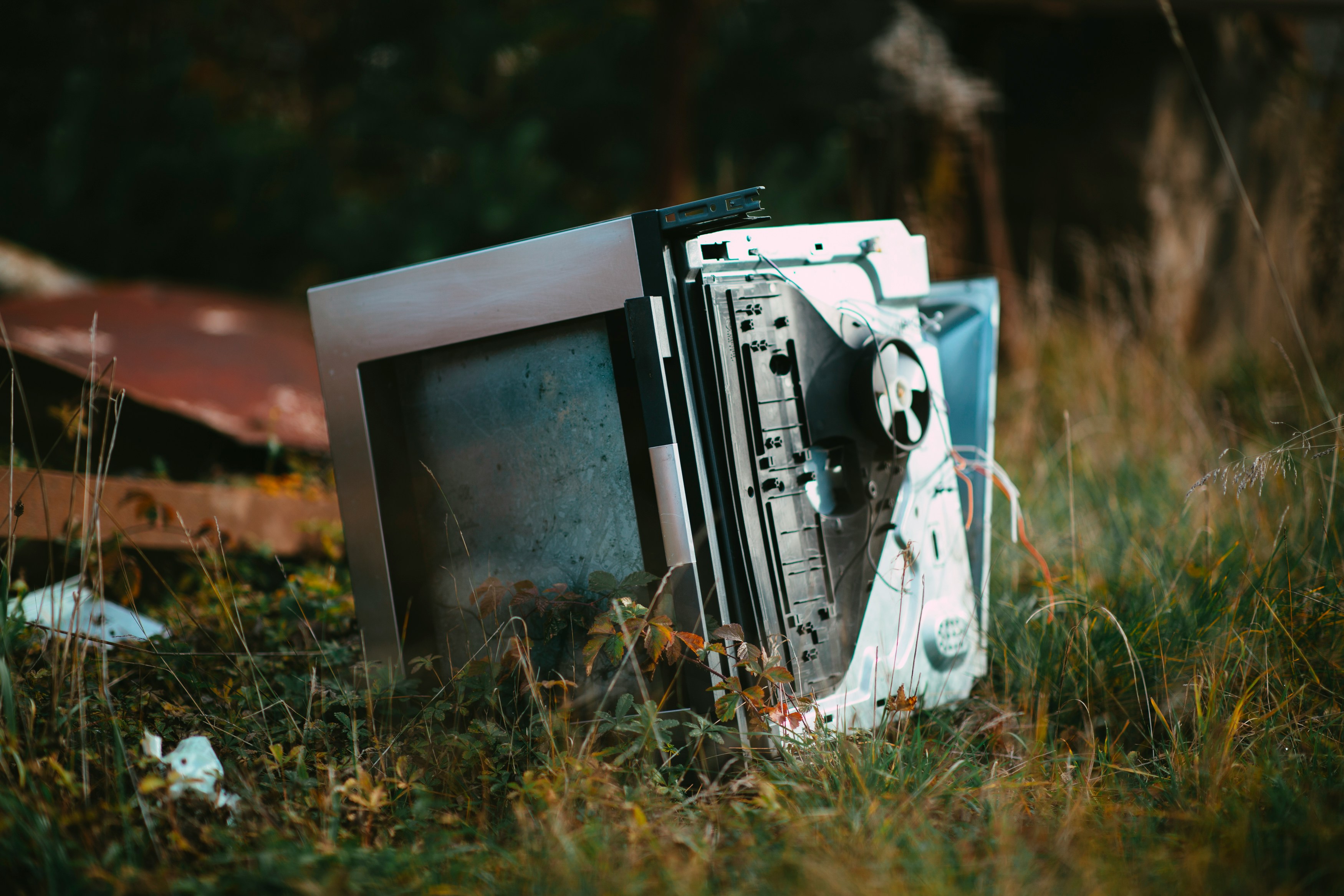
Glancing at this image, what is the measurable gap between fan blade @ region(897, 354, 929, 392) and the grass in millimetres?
489

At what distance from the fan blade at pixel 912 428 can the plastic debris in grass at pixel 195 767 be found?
50.9 inches

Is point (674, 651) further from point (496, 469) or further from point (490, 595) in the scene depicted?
point (496, 469)

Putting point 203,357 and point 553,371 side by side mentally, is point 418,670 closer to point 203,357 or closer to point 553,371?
point 553,371

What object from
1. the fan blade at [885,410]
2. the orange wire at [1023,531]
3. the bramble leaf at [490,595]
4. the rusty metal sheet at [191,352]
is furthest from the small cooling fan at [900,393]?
the rusty metal sheet at [191,352]

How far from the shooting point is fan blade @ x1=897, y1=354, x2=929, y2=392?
1.66 metres

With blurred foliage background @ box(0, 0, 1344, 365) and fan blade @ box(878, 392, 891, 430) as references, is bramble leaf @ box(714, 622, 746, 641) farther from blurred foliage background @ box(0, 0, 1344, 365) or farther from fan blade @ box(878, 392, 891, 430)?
blurred foliage background @ box(0, 0, 1344, 365)

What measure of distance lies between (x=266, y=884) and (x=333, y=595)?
1017 mm

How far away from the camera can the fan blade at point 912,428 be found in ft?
5.36

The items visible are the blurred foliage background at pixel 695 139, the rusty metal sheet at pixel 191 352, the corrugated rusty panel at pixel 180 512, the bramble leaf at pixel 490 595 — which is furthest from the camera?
the blurred foliage background at pixel 695 139

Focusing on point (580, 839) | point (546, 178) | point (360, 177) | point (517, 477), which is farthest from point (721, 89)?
point (580, 839)

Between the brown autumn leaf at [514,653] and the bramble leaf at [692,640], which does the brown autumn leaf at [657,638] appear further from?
the brown autumn leaf at [514,653]

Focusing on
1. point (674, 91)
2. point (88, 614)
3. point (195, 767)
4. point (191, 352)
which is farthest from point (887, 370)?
point (674, 91)

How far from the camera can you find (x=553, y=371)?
1.50 meters

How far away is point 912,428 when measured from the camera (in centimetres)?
164
